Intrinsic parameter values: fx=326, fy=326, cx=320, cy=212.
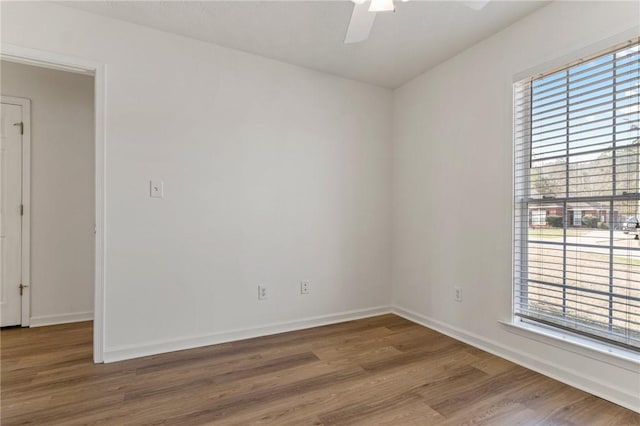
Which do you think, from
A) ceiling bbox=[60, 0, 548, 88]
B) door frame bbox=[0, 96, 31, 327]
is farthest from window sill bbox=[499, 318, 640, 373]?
door frame bbox=[0, 96, 31, 327]

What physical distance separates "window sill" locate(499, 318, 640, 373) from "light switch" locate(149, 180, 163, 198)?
2723mm

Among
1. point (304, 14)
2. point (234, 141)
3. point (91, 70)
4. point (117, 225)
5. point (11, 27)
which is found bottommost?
point (117, 225)

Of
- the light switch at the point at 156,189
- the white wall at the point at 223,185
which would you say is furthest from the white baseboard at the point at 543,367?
the light switch at the point at 156,189

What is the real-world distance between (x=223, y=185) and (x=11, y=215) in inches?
81.9

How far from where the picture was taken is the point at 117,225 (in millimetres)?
2342

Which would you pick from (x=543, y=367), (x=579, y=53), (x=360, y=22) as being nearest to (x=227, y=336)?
(x=543, y=367)

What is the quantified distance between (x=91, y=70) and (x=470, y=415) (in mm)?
3202

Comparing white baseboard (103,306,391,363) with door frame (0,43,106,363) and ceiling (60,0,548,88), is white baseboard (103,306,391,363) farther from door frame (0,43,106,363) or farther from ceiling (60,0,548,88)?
ceiling (60,0,548,88)

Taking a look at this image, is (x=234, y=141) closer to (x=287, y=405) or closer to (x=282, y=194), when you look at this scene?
(x=282, y=194)

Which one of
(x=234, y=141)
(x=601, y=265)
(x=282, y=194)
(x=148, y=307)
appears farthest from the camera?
(x=282, y=194)

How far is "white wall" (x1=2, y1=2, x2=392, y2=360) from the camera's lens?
92.0 inches

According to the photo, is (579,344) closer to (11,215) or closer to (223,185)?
(223,185)

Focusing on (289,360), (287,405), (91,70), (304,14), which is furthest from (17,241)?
(304,14)

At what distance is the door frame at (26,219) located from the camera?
9.85 feet
